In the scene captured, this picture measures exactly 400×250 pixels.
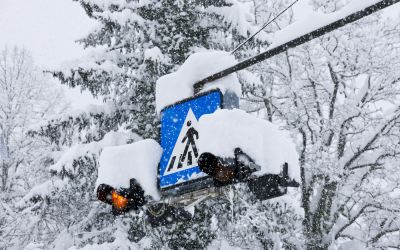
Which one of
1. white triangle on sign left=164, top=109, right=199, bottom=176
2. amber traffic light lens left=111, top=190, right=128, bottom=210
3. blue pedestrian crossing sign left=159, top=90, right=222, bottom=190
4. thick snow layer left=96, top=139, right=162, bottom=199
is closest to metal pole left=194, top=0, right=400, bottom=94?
blue pedestrian crossing sign left=159, top=90, right=222, bottom=190

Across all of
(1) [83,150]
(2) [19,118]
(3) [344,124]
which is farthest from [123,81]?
(2) [19,118]

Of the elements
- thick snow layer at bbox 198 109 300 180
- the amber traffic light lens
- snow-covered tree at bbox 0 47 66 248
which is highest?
snow-covered tree at bbox 0 47 66 248

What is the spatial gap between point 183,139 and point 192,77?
0.67 m

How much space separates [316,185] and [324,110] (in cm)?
221

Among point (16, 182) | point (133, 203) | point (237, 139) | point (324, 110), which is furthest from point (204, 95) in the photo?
point (16, 182)

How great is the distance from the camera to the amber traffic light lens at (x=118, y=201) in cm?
409

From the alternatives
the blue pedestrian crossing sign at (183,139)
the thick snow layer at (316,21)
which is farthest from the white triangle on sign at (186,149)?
the thick snow layer at (316,21)

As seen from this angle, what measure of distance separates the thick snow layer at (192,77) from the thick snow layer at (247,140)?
0.73 metres

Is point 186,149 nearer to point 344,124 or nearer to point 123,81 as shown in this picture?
point 123,81

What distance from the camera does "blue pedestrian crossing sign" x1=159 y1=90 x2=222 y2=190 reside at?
3770 millimetres

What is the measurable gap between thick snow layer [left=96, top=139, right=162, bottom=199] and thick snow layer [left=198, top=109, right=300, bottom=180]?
0.93 meters

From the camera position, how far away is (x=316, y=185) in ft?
41.2

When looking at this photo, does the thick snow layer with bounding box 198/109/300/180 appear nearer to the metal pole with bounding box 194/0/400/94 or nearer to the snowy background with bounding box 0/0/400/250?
the metal pole with bounding box 194/0/400/94

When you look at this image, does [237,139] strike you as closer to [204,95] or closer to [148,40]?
[204,95]
